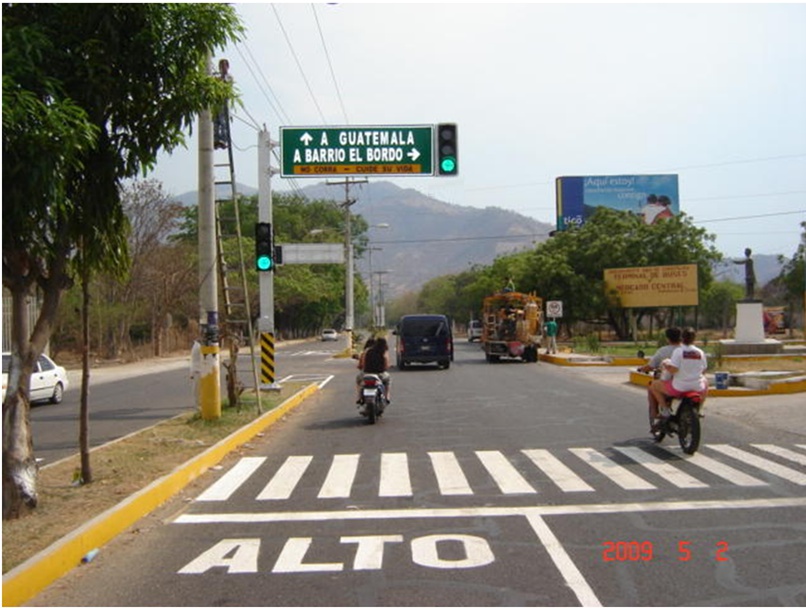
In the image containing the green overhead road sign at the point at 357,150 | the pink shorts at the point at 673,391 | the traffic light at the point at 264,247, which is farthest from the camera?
the traffic light at the point at 264,247

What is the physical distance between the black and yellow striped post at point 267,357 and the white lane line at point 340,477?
Answer: 29.5ft

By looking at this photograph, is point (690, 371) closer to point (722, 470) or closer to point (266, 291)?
point (722, 470)

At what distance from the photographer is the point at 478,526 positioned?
7.39 m

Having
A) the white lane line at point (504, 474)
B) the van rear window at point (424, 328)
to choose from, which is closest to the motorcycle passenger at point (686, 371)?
the white lane line at point (504, 474)

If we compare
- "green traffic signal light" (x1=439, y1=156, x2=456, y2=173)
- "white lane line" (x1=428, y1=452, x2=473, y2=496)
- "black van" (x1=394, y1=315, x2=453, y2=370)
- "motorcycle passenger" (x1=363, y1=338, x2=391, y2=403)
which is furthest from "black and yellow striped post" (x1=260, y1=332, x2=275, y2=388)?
"black van" (x1=394, y1=315, x2=453, y2=370)

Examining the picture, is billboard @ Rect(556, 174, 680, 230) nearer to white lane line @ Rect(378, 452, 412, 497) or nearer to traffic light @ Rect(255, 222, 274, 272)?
traffic light @ Rect(255, 222, 274, 272)

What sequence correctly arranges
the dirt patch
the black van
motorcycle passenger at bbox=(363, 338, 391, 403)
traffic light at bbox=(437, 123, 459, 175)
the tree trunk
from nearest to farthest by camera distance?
the dirt patch < the tree trunk < motorcycle passenger at bbox=(363, 338, 391, 403) < traffic light at bbox=(437, 123, 459, 175) < the black van

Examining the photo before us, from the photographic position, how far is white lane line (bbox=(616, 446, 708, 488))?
356 inches

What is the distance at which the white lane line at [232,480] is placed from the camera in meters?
9.05

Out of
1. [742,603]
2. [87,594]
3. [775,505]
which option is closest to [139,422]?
[87,594]

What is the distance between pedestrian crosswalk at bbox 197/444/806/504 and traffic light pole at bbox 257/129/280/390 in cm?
897

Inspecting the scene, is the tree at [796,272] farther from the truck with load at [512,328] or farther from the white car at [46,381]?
the white car at [46,381]
